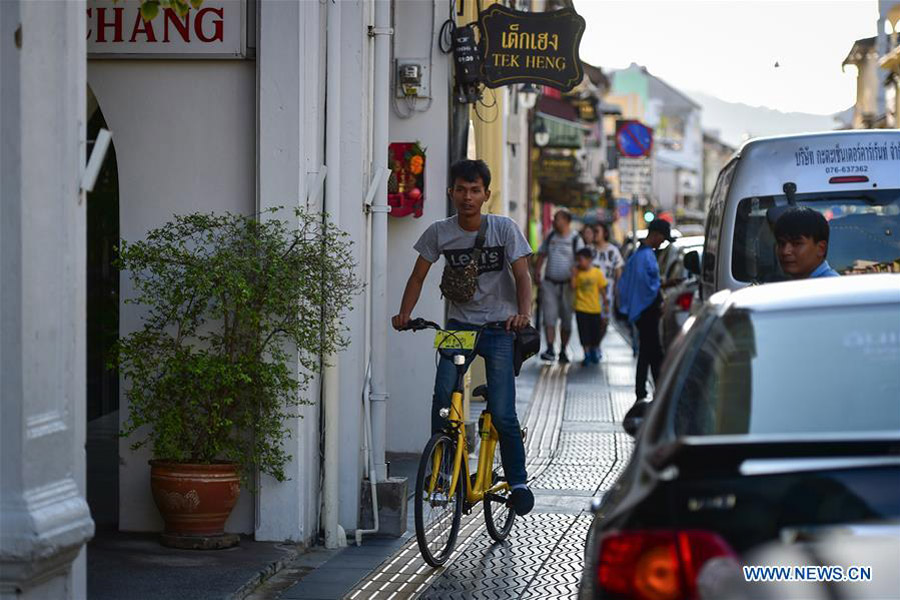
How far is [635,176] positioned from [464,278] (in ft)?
74.8

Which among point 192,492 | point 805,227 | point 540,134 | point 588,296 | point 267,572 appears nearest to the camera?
point 805,227

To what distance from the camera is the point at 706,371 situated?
14.0 feet

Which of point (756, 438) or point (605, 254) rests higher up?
point (605, 254)

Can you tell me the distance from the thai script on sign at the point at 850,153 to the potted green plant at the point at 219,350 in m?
4.13

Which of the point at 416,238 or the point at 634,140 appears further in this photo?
the point at 634,140

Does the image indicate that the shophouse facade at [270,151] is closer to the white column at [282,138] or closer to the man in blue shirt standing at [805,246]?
Result: the white column at [282,138]

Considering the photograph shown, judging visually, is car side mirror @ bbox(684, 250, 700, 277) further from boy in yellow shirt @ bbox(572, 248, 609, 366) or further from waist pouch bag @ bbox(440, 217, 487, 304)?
boy in yellow shirt @ bbox(572, 248, 609, 366)

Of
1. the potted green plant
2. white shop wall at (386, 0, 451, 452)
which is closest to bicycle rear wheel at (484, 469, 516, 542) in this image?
the potted green plant

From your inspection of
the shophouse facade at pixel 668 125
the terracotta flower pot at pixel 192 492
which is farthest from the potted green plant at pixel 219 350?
the shophouse facade at pixel 668 125

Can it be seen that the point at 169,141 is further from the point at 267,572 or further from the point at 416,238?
the point at 416,238

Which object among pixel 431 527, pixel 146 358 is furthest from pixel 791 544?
pixel 146 358

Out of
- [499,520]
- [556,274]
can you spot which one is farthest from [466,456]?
[556,274]

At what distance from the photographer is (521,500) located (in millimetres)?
8250

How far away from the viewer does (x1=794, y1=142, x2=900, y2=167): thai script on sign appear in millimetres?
10562
